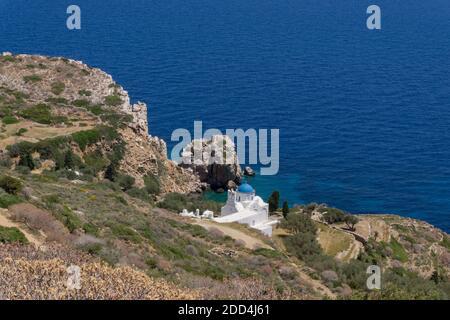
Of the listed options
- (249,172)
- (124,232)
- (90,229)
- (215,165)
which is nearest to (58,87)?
(215,165)

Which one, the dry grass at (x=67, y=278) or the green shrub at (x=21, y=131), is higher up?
the green shrub at (x=21, y=131)

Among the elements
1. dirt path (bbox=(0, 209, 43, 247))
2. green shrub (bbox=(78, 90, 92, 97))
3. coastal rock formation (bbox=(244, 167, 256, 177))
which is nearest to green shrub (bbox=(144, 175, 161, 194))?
coastal rock formation (bbox=(244, 167, 256, 177))

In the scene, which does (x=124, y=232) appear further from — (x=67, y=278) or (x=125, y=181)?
(x=125, y=181)

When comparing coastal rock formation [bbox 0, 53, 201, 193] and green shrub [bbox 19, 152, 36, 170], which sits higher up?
coastal rock formation [bbox 0, 53, 201, 193]

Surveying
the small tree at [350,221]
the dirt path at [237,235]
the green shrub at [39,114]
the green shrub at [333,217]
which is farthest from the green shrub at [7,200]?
the green shrub at [39,114]

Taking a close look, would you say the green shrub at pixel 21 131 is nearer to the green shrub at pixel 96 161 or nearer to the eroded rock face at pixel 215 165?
the green shrub at pixel 96 161

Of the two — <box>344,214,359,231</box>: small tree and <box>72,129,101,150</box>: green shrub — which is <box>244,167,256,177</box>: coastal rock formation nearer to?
<box>72,129,101,150</box>: green shrub
